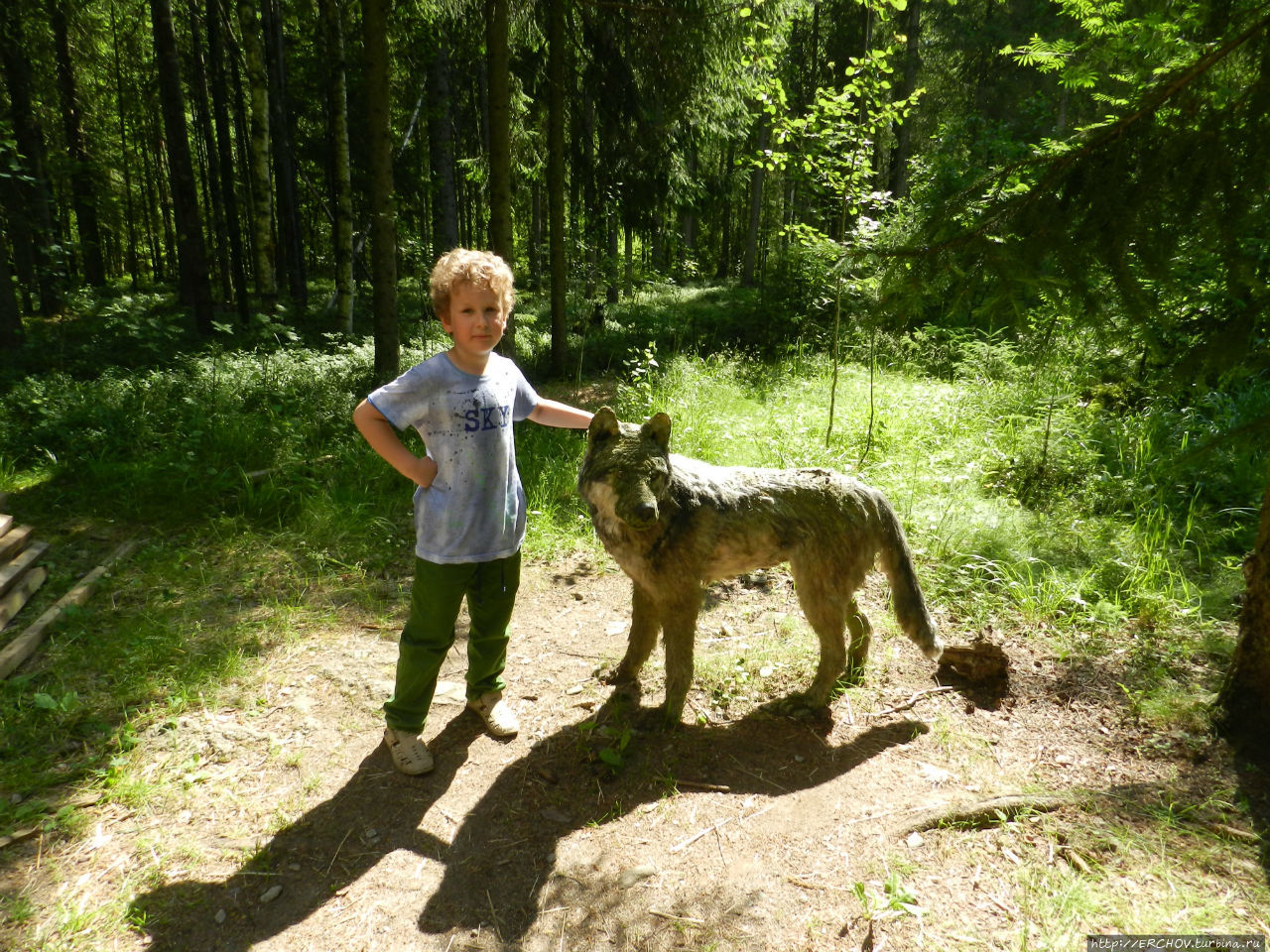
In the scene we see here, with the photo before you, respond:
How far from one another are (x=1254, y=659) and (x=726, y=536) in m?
2.52

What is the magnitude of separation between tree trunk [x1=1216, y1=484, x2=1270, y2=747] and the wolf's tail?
4.27ft

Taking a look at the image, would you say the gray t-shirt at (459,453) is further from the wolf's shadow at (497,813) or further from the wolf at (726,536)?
the wolf's shadow at (497,813)

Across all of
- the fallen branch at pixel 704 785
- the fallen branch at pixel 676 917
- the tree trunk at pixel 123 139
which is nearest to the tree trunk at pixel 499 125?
the fallen branch at pixel 704 785

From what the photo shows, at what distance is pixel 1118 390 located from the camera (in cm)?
784

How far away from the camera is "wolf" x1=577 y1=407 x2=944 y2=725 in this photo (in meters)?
3.07

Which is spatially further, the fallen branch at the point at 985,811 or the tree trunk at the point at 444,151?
the tree trunk at the point at 444,151

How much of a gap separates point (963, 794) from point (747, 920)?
121cm

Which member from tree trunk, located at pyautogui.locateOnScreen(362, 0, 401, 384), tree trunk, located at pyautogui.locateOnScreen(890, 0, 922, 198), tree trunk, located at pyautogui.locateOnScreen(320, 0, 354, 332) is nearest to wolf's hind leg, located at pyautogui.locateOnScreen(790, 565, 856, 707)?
tree trunk, located at pyautogui.locateOnScreen(362, 0, 401, 384)

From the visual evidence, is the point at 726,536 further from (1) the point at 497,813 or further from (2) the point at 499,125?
(2) the point at 499,125

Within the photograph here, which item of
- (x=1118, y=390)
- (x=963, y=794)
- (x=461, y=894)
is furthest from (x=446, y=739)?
(x=1118, y=390)

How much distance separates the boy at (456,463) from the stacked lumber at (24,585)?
2571 millimetres

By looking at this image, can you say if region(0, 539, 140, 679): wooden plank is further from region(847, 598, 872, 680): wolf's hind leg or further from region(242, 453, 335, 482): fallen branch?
region(847, 598, 872, 680): wolf's hind leg

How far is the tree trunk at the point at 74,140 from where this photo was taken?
14412mm

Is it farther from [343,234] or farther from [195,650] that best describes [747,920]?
[343,234]
